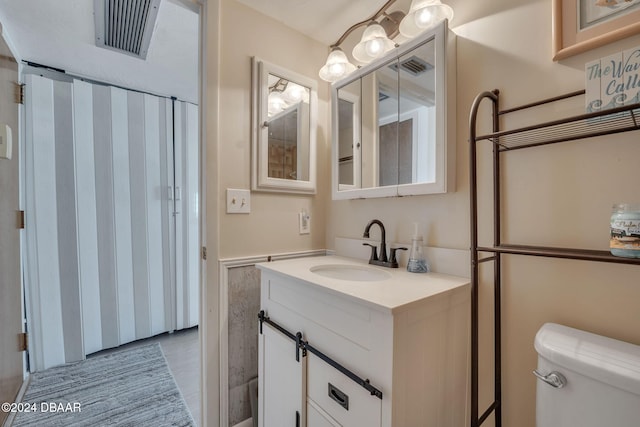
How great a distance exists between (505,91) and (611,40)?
0.24 m

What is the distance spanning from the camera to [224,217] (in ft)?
4.18

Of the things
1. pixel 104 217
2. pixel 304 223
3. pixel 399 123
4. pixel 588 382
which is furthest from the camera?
pixel 104 217

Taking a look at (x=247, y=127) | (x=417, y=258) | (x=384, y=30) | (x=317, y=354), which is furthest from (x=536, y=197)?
(x=247, y=127)

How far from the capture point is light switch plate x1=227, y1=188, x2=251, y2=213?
1.28m

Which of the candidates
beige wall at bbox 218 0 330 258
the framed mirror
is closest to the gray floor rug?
beige wall at bbox 218 0 330 258

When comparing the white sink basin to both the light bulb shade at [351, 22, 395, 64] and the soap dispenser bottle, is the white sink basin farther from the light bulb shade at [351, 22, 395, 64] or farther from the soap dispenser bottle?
the light bulb shade at [351, 22, 395, 64]

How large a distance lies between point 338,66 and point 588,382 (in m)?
1.47

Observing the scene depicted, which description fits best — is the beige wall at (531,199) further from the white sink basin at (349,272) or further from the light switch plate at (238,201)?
the white sink basin at (349,272)

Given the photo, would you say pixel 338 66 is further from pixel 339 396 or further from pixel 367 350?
pixel 339 396

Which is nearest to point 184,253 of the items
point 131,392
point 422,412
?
point 131,392

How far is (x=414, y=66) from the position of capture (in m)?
1.11

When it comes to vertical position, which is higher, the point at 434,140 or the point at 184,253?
the point at 434,140

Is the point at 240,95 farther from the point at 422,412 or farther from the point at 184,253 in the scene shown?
the point at 184,253

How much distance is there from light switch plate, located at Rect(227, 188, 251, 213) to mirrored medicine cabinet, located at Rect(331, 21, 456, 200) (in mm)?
452
